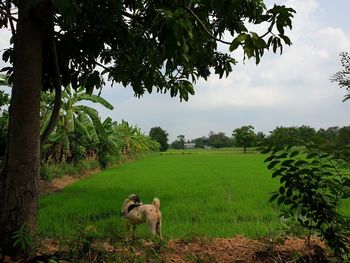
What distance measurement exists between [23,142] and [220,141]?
72.0 metres

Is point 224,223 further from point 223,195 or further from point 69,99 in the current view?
point 69,99

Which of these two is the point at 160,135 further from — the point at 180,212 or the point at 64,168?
the point at 180,212

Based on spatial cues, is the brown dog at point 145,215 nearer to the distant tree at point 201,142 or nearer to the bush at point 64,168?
the bush at point 64,168

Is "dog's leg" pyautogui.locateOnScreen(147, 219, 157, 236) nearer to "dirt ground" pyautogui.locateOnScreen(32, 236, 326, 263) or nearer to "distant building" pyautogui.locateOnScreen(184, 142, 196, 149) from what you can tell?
"dirt ground" pyautogui.locateOnScreen(32, 236, 326, 263)

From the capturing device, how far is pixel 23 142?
317cm

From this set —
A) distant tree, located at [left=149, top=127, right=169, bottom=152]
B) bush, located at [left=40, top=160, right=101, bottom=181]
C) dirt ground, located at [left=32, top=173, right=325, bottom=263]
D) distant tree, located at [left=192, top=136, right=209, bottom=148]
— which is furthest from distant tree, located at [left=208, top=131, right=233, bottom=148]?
dirt ground, located at [left=32, top=173, right=325, bottom=263]

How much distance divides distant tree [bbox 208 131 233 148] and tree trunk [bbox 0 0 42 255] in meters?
69.1

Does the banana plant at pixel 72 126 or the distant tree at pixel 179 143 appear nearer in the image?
the banana plant at pixel 72 126

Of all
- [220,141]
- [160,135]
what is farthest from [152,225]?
[220,141]

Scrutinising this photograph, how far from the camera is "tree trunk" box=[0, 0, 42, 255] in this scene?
3.16 m

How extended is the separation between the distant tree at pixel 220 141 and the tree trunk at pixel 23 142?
227ft

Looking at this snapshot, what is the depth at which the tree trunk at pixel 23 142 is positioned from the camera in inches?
125

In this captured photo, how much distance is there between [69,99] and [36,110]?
11.1 meters

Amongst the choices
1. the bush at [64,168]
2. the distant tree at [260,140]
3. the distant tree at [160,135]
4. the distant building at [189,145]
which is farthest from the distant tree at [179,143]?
the distant tree at [260,140]
